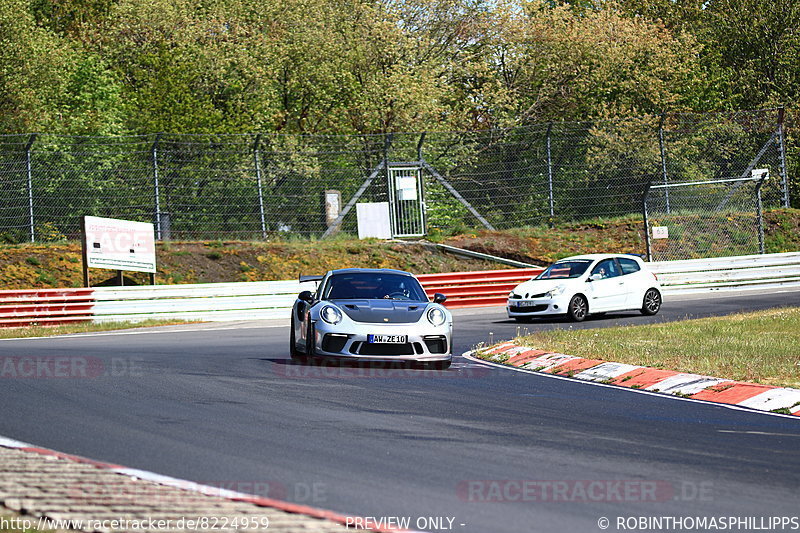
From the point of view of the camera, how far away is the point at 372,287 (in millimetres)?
14375

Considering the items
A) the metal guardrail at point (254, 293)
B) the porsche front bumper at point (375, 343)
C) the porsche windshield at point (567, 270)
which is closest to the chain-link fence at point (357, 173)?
the metal guardrail at point (254, 293)

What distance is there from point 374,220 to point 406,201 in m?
1.22

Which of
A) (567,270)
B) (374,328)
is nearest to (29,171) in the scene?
(567,270)

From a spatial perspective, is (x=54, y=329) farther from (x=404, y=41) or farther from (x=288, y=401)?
(x=404, y=41)

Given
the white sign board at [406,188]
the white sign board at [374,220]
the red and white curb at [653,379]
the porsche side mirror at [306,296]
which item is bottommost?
the red and white curb at [653,379]

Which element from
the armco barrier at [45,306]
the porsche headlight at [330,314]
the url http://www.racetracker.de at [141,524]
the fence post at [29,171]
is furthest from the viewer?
the fence post at [29,171]

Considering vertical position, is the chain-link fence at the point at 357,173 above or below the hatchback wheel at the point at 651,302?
above

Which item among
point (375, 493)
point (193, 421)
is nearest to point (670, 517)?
point (375, 493)

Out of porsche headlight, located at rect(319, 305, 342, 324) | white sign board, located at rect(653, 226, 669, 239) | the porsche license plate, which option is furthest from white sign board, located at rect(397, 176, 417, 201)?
the porsche license plate

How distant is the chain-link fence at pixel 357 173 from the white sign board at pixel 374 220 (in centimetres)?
28

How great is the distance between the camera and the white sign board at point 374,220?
32750mm

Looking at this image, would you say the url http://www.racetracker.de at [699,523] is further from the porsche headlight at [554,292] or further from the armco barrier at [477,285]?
the armco barrier at [477,285]

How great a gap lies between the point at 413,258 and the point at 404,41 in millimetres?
16596

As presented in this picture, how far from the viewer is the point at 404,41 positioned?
45781mm
